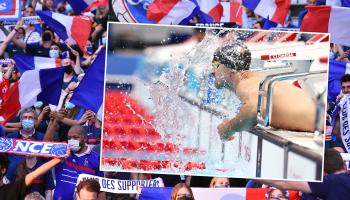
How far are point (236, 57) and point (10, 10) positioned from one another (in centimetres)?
695

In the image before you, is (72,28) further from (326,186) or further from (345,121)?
(326,186)

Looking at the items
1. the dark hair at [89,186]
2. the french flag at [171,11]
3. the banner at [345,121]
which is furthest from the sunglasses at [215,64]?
the french flag at [171,11]

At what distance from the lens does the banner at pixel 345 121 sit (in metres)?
10.8

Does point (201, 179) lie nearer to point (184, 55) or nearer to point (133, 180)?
point (133, 180)

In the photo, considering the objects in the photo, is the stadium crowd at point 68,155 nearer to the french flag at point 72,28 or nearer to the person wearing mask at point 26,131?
the person wearing mask at point 26,131

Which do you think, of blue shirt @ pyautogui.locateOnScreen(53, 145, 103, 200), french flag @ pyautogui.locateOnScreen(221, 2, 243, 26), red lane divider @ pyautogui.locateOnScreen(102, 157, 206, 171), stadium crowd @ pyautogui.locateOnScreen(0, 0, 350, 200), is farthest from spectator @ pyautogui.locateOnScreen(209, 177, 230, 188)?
french flag @ pyautogui.locateOnScreen(221, 2, 243, 26)

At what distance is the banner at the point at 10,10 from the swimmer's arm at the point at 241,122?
6.91 m

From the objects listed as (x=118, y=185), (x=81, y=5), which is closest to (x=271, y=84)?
(x=118, y=185)

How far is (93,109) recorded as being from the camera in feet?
33.5

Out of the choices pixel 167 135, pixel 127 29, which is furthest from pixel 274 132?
pixel 127 29

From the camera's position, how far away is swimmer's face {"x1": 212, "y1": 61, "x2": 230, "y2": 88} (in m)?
7.08

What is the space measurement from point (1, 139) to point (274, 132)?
274cm

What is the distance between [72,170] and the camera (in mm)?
9836

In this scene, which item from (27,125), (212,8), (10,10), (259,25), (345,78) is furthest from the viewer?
(259,25)
